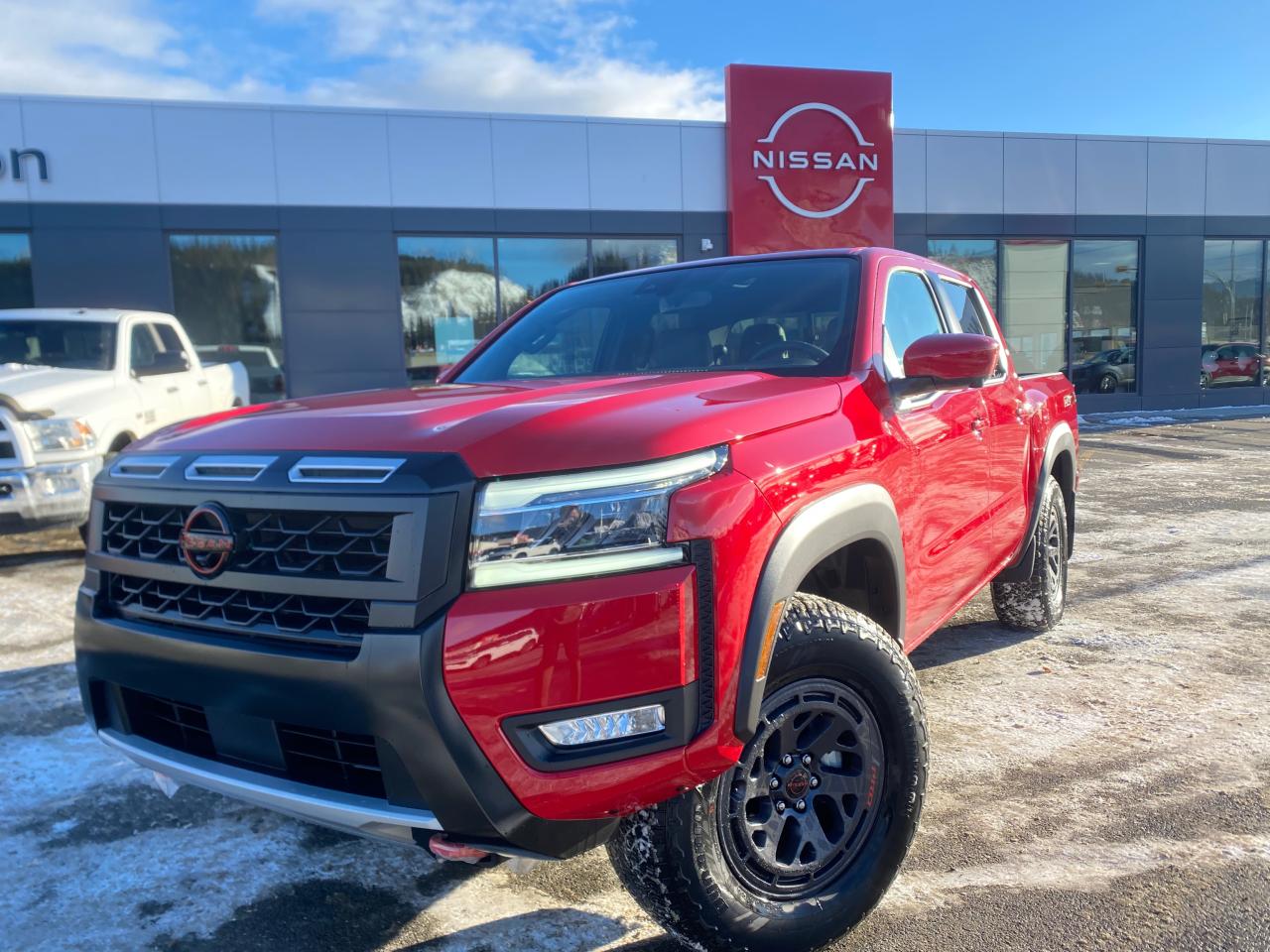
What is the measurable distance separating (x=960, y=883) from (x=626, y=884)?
1.06m

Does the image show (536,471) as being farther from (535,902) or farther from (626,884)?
(535,902)

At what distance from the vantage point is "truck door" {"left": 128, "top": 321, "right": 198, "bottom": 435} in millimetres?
7234

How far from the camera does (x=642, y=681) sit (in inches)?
72.1

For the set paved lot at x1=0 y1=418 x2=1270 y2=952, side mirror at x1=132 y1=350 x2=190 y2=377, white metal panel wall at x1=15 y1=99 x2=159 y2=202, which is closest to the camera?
paved lot at x1=0 y1=418 x2=1270 y2=952

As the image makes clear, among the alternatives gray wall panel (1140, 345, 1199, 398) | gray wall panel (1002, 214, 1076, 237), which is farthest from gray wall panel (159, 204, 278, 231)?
gray wall panel (1140, 345, 1199, 398)

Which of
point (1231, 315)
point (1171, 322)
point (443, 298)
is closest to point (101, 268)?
point (443, 298)

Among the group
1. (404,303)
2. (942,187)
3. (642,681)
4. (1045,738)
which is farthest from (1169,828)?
(942,187)

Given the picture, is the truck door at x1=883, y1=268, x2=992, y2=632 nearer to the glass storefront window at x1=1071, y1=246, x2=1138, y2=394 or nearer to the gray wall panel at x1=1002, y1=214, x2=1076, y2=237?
the gray wall panel at x1=1002, y1=214, x2=1076, y2=237

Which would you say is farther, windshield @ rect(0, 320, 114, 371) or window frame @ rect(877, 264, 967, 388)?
windshield @ rect(0, 320, 114, 371)

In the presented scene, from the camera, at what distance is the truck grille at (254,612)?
1890 mm

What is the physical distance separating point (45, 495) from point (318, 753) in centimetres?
521

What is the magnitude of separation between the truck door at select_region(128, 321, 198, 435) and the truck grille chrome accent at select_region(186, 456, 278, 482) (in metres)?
5.36

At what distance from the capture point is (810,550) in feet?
7.22

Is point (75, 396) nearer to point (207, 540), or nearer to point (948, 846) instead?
point (207, 540)
